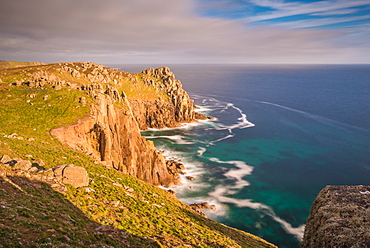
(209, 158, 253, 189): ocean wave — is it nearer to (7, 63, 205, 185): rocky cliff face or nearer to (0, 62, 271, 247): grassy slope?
(7, 63, 205, 185): rocky cliff face

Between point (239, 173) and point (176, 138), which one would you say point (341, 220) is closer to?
point (239, 173)

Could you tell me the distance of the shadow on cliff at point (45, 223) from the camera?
14709 millimetres

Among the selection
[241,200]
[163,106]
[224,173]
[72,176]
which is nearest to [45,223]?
[72,176]

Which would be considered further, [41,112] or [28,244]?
[41,112]

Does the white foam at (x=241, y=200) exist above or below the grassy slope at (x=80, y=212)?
below

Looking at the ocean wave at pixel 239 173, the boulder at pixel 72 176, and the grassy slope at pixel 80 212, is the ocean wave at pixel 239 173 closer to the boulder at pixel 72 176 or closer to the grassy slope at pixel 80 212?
the grassy slope at pixel 80 212

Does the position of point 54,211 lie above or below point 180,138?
above

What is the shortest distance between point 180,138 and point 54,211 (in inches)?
3907

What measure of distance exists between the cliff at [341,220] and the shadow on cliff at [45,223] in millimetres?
16659

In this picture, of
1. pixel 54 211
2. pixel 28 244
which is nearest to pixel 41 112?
pixel 54 211

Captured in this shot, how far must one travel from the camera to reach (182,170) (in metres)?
81.7

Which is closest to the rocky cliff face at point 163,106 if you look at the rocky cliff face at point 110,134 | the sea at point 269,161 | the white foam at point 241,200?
the sea at point 269,161

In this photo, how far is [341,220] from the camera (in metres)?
21.3

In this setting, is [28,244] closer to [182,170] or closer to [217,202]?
[217,202]
